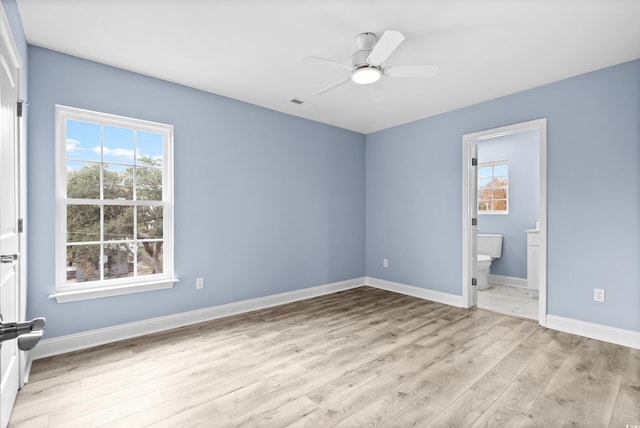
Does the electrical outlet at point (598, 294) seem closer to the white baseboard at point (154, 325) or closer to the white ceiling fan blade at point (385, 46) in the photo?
the white ceiling fan blade at point (385, 46)

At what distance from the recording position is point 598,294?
291 centimetres

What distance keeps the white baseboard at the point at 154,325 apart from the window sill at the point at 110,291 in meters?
0.30

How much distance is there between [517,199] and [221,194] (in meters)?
4.56

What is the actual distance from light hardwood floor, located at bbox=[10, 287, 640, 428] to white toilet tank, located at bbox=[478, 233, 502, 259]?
2135 mm

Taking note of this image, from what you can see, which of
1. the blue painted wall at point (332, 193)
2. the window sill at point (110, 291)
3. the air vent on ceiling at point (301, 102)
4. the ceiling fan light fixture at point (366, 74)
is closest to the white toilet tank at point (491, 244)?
the blue painted wall at point (332, 193)

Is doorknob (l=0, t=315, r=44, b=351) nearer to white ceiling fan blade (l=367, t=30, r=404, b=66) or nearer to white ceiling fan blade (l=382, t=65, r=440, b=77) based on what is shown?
white ceiling fan blade (l=367, t=30, r=404, b=66)

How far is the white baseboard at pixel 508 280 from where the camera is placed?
497cm

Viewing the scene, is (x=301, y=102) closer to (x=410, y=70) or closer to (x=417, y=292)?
(x=410, y=70)

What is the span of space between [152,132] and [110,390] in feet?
7.47

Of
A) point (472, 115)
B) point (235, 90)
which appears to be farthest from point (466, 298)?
point (235, 90)

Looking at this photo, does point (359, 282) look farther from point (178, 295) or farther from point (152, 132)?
point (152, 132)

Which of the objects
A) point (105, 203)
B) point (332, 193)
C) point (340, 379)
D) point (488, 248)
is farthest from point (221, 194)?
point (488, 248)

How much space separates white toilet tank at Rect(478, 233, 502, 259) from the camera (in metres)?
5.14

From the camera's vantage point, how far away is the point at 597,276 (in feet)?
9.57
